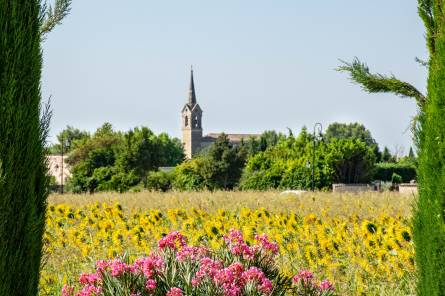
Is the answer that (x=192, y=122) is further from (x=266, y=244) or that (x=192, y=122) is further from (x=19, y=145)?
(x=19, y=145)

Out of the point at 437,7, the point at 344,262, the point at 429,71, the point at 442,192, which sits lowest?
the point at 344,262

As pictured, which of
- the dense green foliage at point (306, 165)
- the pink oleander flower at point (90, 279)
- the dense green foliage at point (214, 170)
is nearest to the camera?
the pink oleander flower at point (90, 279)

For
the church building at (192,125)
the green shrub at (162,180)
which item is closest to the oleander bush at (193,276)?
the green shrub at (162,180)

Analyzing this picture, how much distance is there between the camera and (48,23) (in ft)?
20.5

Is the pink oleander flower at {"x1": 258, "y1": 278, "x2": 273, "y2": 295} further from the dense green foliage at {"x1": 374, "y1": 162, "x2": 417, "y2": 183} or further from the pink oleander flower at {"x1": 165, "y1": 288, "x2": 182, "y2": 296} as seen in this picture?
the dense green foliage at {"x1": 374, "y1": 162, "x2": 417, "y2": 183}

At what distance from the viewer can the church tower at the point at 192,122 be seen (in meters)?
137

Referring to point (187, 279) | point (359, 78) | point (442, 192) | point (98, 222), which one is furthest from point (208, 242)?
point (442, 192)

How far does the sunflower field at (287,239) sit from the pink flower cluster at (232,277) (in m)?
0.81

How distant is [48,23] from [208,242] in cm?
373

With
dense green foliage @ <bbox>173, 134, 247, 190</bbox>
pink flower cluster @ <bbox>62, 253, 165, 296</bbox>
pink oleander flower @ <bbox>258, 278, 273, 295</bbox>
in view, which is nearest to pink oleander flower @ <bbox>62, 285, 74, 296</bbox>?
pink flower cluster @ <bbox>62, 253, 165, 296</bbox>

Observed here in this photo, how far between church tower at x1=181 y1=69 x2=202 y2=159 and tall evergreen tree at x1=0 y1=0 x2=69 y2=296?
13177 centimetres

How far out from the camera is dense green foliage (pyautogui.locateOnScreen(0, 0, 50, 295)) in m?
4.14

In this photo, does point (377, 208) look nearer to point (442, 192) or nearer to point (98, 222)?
point (98, 222)

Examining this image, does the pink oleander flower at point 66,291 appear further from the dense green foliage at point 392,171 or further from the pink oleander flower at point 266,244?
the dense green foliage at point 392,171
